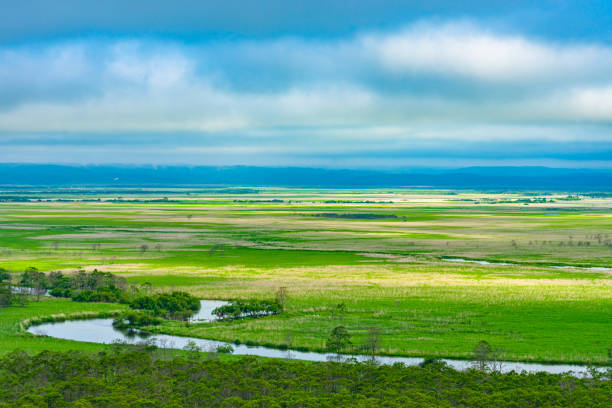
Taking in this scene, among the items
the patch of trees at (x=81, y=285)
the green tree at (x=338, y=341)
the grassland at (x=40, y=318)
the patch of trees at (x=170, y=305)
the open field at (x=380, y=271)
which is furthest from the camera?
the patch of trees at (x=81, y=285)

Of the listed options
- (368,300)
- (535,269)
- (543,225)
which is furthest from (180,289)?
(543,225)

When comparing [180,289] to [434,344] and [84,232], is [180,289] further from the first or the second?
[84,232]

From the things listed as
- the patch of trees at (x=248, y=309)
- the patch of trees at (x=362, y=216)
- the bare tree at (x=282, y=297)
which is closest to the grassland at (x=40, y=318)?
the patch of trees at (x=248, y=309)

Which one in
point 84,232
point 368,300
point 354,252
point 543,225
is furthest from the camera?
point 543,225

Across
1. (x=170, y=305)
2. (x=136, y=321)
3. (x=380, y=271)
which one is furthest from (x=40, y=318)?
(x=380, y=271)

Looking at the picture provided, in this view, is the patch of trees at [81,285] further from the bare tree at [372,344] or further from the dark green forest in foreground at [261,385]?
the bare tree at [372,344]
